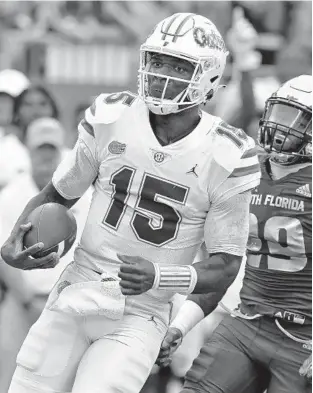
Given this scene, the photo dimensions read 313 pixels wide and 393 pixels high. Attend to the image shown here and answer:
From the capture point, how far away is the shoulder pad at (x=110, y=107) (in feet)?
14.1

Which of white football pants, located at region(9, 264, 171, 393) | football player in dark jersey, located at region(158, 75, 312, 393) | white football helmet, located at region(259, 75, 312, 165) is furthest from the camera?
white football helmet, located at region(259, 75, 312, 165)

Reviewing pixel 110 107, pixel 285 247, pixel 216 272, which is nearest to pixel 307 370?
pixel 285 247

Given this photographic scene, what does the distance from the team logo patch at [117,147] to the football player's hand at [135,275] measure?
1.57ft

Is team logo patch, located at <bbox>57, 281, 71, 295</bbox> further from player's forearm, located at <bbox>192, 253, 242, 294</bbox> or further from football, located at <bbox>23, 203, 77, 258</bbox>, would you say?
player's forearm, located at <bbox>192, 253, 242, 294</bbox>

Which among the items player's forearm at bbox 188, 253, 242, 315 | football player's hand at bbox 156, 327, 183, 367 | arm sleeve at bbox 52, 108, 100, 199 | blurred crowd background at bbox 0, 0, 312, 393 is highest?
arm sleeve at bbox 52, 108, 100, 199

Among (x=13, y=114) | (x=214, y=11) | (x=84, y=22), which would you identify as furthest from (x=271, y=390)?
(x=84, y=22)

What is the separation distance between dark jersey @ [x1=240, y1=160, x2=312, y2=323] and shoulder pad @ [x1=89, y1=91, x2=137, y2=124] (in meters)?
0.85

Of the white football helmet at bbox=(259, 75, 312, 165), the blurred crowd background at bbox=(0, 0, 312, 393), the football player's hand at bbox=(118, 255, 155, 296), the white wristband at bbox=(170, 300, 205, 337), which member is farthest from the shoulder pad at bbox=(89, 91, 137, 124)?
the blurred crowd background at bbox=(0, 0, 312, 393)

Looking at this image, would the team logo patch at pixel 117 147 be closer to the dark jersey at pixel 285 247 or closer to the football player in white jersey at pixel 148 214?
the football player in white jersey at pixel 148 214

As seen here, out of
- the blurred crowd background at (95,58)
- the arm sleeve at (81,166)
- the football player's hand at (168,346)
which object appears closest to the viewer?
the arm sleeve at (81,166)

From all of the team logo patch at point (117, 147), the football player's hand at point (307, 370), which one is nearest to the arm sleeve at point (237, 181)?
the team logo patch at point (117, 147)

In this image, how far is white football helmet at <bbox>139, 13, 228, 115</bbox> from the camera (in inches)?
167

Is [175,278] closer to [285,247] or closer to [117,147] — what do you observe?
[117,147]

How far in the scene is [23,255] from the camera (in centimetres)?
417
